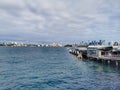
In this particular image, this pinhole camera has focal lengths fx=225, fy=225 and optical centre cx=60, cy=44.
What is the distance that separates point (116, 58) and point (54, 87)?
120 ft

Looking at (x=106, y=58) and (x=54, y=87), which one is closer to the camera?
(x=54, y=87)

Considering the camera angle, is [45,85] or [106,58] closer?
[45,85]

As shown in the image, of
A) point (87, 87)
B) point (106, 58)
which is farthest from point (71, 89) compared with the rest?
point (106, 58)

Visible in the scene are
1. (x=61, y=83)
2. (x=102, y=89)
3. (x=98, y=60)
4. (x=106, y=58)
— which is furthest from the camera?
(x=98, y=60)

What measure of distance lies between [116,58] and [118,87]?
33.9m

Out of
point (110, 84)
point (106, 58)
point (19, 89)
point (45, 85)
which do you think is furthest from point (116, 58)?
point (19, 89)

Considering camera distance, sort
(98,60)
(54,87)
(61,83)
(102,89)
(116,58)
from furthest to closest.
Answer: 1. (98,60)
2. (116,58)
3. (61,83)
4. (54,87)
5. (102,89)

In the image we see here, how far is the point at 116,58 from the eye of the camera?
68.4 metres

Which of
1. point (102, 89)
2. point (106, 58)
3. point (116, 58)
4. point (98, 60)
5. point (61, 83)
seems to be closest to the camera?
point (102, 89)

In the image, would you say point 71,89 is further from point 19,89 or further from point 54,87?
point 19,89

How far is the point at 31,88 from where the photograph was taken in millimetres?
36062

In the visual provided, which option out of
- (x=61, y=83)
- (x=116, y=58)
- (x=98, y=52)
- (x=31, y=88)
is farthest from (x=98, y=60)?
(x=31, y=88)

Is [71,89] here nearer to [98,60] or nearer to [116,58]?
[116,58]

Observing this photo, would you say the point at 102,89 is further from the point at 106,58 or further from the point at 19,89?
the point at 106,58
